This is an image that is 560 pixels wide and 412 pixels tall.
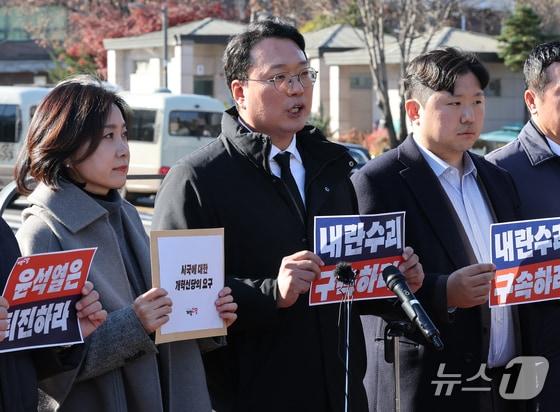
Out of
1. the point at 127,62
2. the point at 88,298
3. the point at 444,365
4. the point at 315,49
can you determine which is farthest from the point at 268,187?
the point at 127,62

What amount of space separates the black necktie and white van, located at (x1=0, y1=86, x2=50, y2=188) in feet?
70.1

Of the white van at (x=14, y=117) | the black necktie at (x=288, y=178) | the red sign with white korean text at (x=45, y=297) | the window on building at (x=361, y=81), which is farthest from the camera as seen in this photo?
the window on building at (x=361, y=81)

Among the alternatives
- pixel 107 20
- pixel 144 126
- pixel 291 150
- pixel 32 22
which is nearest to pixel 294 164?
pixel 291 150

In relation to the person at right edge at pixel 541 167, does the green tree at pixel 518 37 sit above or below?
above

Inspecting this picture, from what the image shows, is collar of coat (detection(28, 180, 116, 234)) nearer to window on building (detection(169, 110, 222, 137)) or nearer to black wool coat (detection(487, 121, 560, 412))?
black wool coat (detection(487, 121, 560, 412))

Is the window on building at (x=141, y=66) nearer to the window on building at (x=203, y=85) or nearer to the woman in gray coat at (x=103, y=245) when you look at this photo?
the window on building at (x=203, y=85)

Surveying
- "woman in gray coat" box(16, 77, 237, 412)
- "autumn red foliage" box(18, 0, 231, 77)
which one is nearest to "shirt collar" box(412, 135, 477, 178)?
"woman in gray coat" box(16, 77, 237, 412)

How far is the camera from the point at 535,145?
4.96m

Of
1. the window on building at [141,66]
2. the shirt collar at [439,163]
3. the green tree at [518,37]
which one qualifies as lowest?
the shirt collar at [439,163]

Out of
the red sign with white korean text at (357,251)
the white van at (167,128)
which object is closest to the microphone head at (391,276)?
the red sign with white korean text at (357,251)

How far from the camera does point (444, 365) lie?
4.36 meters

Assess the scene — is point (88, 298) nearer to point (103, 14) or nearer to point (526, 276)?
point (526, 276)

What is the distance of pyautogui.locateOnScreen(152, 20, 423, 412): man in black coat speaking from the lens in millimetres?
3752

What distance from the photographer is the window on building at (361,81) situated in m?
35.5
